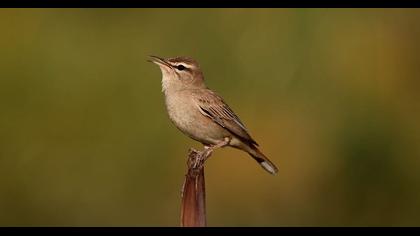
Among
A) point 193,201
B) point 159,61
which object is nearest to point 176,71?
Answer: point 159,61

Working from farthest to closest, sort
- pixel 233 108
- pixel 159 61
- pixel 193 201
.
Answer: pixel 233 108 → pixel 159 61 → pixel 193 201

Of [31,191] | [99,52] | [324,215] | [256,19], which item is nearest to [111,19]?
[99,52]

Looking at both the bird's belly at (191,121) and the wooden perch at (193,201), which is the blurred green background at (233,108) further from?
the wooden perch at (193,201)

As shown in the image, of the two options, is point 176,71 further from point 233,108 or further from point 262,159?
point 233,108

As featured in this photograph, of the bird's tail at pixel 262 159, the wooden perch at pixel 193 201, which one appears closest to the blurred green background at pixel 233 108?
the bird's tail at pixel 262 159

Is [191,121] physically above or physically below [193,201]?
above

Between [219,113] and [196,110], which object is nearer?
[196,110]
